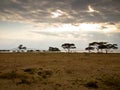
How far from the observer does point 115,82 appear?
1570 centimetres

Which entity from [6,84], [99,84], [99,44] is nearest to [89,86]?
[99,84]

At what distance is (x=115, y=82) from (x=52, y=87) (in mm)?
5007

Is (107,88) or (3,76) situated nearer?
(107,88)

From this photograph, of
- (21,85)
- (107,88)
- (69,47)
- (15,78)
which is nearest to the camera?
(107,88)

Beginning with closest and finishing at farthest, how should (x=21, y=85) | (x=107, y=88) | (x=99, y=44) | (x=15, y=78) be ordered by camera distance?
(x=107, y=88) → (x=21, y=85) → (x=15, y=78) → (x=99, y=44)

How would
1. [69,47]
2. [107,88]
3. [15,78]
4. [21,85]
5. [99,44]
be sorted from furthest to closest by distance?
1. [69,47]
2. [99,44]
3. [15,78]
4. [21,85]
5. [107,88]

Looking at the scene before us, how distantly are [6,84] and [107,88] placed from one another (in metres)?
7.85

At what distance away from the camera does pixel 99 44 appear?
431ft

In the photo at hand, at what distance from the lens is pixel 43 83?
16.3m

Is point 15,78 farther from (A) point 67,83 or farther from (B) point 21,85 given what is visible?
(A) point 67,83

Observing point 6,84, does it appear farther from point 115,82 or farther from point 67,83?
point 115,82

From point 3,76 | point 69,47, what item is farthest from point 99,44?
point 3,76

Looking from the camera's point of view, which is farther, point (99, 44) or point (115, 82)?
point (99, 44)

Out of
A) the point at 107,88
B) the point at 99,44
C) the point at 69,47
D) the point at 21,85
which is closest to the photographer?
the point at 107,88
